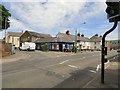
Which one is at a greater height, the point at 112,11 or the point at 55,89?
the point at 112,11

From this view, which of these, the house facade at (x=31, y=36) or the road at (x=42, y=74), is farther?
the house facade at (x=31, y=36)

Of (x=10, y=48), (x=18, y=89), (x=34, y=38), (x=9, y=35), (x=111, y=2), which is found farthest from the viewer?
(x=9, y=35)

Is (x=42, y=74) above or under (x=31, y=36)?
under

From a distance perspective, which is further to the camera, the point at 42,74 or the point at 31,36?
the point at 31,36

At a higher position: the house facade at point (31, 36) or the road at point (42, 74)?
the house facade at point (31, 36)

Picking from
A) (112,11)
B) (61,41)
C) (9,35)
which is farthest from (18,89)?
(9,35)

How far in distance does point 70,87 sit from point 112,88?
183 centimetres

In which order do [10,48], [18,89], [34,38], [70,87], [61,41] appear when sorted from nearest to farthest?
[18,89] → [70,87] → [10,48] → [61,41] → [34,38]

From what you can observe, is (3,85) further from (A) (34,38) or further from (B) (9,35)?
(B) (9,35)

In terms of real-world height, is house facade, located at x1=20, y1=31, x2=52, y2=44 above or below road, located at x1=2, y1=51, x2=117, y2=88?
above

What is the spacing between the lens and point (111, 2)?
7160 millimetres

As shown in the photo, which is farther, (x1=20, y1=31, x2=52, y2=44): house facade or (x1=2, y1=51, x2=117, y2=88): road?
(x1=20, y1=31, x2=52, y2=44): house facade

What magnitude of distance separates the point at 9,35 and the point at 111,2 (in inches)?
3744

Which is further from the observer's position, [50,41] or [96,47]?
[96,47]
